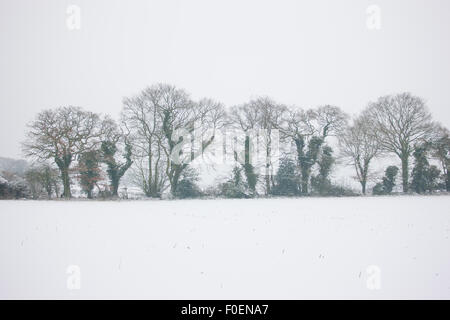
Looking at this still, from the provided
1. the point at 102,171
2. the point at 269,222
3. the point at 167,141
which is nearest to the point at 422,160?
the point at 269,222

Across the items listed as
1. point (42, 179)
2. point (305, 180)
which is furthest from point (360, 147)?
point (42, 179)

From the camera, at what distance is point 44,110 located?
30.0 metres

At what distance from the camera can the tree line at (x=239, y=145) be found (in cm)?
2909

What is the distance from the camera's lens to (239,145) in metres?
32.2

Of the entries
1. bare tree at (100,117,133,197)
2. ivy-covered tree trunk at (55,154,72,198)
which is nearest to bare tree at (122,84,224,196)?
bare tree at (100,117,133,197)

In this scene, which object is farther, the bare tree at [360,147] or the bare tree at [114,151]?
the bare tree at [360,147]

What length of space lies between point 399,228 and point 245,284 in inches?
315

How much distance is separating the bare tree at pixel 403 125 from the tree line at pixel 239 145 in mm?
119

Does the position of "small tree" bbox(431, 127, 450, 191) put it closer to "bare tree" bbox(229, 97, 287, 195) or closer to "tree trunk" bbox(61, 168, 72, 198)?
"bare tree" bbox(229, 97, 287, 195)

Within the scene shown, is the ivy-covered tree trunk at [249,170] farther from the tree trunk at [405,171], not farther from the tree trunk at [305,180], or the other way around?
the tree trunk at [405,171]

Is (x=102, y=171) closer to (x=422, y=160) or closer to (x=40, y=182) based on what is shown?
(x=40, y=182)

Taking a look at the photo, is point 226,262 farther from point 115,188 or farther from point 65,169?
point 65,169

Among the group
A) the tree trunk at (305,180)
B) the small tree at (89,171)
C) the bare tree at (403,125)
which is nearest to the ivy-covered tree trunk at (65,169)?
the small tree at (89,171)

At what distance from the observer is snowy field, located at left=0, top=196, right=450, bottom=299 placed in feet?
16.0
